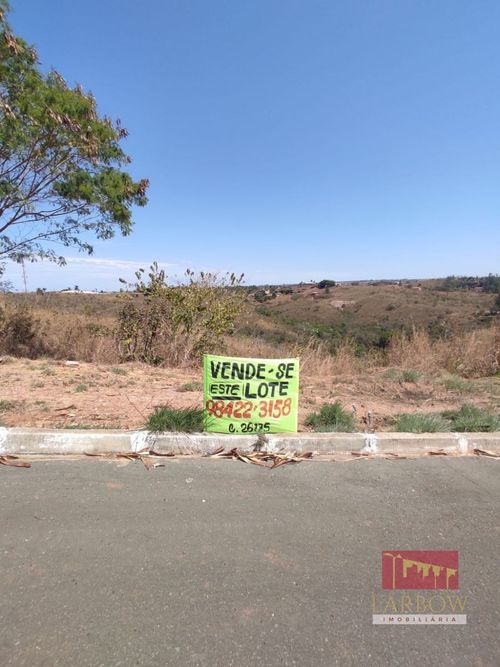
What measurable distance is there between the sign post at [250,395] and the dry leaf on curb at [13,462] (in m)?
1.65

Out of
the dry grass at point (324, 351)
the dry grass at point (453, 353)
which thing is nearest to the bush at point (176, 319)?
the dry grass at point (324, 351)

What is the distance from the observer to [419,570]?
2209 mm

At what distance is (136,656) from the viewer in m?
1.63

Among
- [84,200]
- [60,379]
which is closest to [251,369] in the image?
[60,379]

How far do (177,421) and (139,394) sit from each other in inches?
79.4

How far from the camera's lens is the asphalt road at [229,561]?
1703 millimetres

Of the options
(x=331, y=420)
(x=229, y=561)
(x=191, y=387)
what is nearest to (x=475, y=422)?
(x=331, y=420)

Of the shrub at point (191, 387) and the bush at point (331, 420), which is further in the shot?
the shrub at point (191, 387)

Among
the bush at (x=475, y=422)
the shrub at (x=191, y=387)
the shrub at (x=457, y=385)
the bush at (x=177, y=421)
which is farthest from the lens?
the shrub at (x=457, y=385)

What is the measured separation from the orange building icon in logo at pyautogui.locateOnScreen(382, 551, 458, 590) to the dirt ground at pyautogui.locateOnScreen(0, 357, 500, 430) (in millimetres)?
2315

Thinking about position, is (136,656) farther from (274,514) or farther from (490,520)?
(490,520)

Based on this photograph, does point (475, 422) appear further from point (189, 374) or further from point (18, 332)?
point (18, 332)

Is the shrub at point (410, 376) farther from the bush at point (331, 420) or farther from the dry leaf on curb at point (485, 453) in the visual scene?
the dry leaf on curb at point (485, 453)

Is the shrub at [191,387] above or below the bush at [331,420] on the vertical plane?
above
